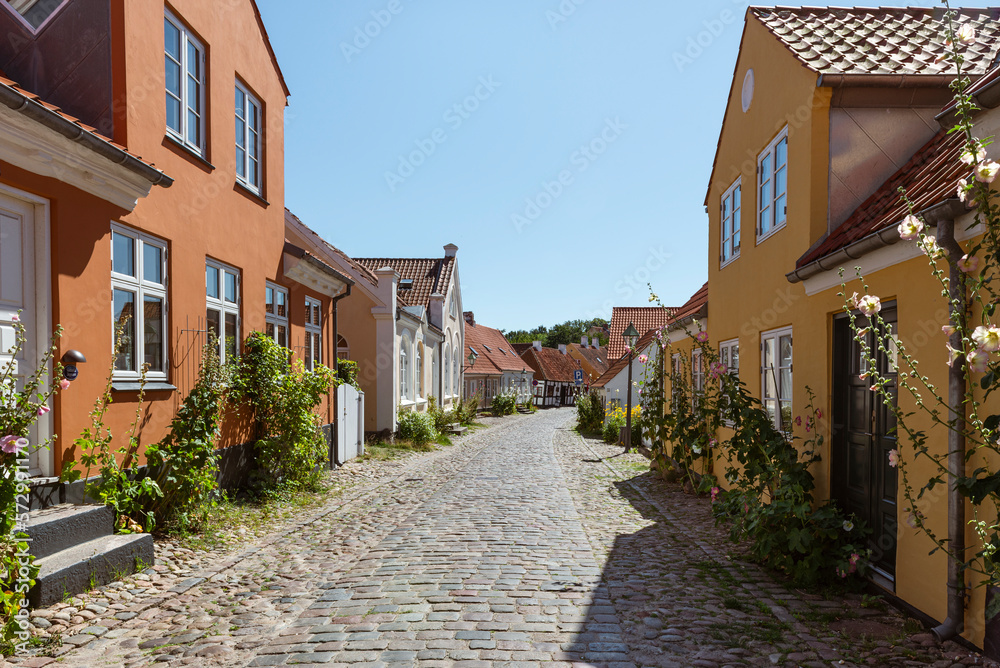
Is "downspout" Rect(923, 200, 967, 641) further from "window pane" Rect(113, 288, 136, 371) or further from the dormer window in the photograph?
the dormer window

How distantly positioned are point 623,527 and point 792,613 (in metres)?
3.40

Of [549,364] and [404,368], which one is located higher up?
[404,368]

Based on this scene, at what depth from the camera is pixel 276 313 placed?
35.9ft

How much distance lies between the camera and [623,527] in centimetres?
824

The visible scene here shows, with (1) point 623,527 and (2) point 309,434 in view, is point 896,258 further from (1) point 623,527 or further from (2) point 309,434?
(2) point 309,434

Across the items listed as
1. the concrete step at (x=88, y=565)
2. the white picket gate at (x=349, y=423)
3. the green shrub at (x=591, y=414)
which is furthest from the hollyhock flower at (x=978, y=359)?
the green shrub at (x=591, y=414)

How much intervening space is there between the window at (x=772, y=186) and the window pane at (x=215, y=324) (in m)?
6.97

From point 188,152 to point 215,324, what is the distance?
2.16 metres

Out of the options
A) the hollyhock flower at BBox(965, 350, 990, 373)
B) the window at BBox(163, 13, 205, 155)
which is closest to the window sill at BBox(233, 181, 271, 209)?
the window at BBox(163, 13, 205, 155)

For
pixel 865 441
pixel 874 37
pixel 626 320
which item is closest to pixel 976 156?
pixel 865 441

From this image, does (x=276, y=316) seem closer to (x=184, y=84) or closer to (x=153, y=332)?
(x=153, y=332)

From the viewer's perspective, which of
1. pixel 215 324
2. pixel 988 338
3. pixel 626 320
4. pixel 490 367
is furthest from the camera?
pixel 490 367

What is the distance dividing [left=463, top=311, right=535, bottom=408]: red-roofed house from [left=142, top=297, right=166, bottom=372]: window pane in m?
32.0

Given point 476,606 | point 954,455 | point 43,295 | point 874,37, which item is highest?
point 874,37
